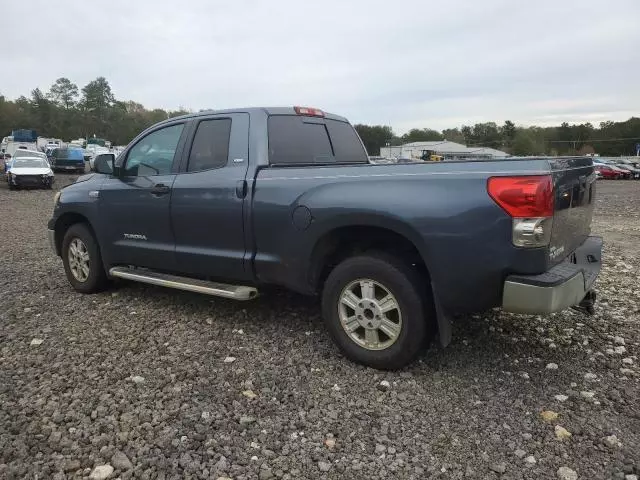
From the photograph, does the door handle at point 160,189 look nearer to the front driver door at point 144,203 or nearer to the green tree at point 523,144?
the front driver door at point 144,203

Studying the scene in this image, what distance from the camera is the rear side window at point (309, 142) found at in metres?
4.62

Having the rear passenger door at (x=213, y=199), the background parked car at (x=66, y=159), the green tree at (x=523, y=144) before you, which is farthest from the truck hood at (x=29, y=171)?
the green tree at (x=523, y=144)

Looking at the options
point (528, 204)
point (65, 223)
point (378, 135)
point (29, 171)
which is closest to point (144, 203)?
point (65, 223)

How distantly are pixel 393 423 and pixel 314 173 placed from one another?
1.85 meters

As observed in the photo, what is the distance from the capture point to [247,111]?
4656 mm

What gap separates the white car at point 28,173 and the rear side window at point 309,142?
21543 millimetres

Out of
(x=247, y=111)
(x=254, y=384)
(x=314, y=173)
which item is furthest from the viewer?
(x=247, y=111)

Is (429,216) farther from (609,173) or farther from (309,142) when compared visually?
(609,173)

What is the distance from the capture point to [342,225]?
3.80 m

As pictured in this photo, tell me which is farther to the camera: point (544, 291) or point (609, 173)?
point (609, 173)

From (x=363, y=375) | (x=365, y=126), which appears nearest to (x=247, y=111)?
(x=363, y=375)

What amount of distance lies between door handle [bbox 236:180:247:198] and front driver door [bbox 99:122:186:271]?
86 centimetres

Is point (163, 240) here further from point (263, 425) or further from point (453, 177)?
point (453, 177)

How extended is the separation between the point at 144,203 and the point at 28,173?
20.9 m
